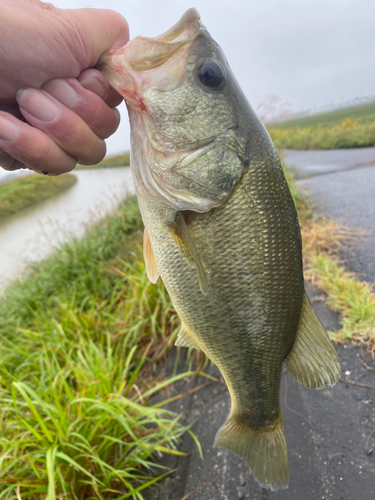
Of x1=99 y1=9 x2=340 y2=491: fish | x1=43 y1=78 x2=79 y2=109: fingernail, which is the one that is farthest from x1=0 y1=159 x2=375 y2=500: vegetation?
x1=43 y1=78 x2=79 y2=109: fingernail

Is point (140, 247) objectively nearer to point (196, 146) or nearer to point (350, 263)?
point (350, 263)

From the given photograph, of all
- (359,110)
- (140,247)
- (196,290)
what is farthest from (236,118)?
(359,110)

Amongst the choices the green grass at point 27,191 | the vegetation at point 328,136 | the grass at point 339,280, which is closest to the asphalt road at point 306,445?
the grass at point 339,280

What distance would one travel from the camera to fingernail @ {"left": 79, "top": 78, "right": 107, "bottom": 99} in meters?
1.23

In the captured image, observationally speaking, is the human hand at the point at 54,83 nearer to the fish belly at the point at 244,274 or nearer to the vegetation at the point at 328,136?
the fish belly at the point at 244,274

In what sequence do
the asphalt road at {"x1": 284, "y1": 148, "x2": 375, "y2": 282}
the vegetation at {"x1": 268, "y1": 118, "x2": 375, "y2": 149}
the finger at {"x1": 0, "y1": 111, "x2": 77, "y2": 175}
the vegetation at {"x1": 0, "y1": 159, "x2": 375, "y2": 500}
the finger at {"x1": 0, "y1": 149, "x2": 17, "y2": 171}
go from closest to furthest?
the finger at {"x1": 0, "y1": 111, "x2": 77, "y2": 175} < the finger at {"x1": 0, "y1": 149, "x2": 17, "y2": 171} < the vegetation at {"x1": 0, "y1": 159, "x2": 375, "y2": 500} < the asphalt road at {"x1": 284, "y1": 148, "x2": 375, "y2": 282} < the vegetation at {"x1": 268, "y1": 118, "x2": 375, "y2": 149}

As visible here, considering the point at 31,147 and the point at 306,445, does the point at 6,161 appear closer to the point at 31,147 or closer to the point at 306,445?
the point at 31,147

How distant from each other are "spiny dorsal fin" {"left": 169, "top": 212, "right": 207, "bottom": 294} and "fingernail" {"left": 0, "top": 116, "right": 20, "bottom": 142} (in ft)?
2.26

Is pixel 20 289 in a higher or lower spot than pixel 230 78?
lower

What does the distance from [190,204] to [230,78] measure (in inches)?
21.3

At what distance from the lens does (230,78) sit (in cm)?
123

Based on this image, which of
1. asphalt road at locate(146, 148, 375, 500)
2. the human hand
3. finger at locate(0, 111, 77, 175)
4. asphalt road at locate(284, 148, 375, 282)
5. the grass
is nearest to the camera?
the human hand

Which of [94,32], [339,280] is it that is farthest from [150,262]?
[339,280]

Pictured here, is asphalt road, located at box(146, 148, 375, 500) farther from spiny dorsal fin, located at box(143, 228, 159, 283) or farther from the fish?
spiny dorsal fin, located at box(143, 228, 159, 283)
